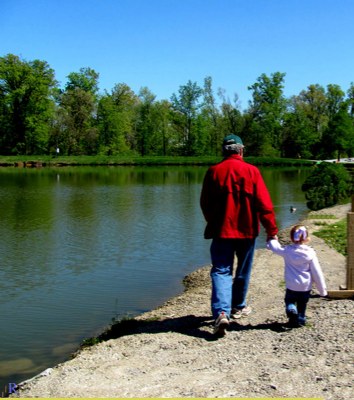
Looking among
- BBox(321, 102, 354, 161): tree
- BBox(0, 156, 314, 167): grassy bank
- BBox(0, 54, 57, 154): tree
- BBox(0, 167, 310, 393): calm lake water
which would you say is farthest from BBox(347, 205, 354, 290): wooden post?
BBox(0, 54, 57, 154): tree

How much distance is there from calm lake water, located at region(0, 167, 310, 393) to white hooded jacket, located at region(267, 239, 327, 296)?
3.23 metres

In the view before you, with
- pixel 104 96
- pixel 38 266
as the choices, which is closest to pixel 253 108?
pixel 104 96

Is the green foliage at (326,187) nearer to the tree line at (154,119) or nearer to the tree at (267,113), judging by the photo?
the tree line at (154,119)

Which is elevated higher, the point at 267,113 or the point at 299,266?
the point at 267,113

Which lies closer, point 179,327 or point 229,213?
point 229,213

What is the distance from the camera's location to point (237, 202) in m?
6.26

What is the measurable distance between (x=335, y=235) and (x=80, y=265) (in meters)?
6.85

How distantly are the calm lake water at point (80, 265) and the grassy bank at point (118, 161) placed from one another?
4328cm

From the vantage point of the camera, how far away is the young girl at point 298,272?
20.5 ft

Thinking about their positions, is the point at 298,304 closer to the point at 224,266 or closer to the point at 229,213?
the point at 224,266

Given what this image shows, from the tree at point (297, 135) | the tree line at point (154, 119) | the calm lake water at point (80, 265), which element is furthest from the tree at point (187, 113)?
the calm lake water at point (80, 265)

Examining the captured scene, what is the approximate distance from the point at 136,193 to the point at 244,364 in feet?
97.0

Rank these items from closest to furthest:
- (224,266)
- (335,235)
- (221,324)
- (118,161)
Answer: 1. (221,324)
2. (224,266)
3. (335,235)
4. (118,161)

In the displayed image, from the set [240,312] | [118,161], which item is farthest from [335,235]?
[118,161]
